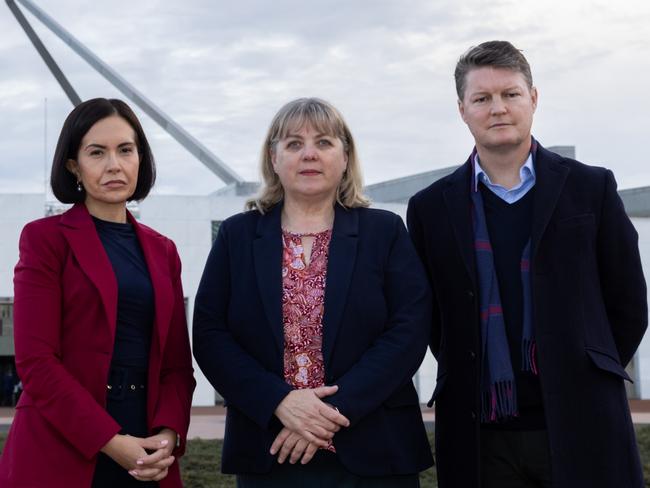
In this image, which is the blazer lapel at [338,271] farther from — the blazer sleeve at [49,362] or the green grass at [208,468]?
the green grass at [208,468]

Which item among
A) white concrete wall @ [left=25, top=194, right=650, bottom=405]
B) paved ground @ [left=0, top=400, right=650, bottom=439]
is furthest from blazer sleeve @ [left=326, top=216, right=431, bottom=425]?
Answer: white concrete wall @ [left=25, top=194, right=650, bottom=405]

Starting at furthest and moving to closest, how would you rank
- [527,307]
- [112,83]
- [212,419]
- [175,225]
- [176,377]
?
[112,83], [175,225], [212,419], [527,307], [176,377]

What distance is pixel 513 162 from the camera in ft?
12.1

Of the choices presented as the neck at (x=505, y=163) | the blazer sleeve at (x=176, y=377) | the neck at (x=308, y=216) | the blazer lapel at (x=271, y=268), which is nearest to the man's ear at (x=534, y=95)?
the neck at (x=505, y=163)

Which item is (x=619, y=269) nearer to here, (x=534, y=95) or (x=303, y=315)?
(x=534, y=95)

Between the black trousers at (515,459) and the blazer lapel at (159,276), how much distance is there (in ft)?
4.15

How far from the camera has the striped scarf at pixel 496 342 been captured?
3455 millimetres

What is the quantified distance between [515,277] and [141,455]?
1517mm

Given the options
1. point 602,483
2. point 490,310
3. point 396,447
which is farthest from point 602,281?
point 396,447

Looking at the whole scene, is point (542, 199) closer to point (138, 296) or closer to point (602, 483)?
point (602, 483)

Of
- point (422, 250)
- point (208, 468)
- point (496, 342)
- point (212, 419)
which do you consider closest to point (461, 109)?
point (422, 250)

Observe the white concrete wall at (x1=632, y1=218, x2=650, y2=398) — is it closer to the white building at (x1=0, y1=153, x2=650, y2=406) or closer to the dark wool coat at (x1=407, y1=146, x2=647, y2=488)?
the white building at (x1=0, y1=153, x2=650, y2=406)

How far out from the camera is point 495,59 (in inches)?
142

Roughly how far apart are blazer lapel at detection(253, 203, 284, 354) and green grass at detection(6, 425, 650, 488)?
17.4ft
